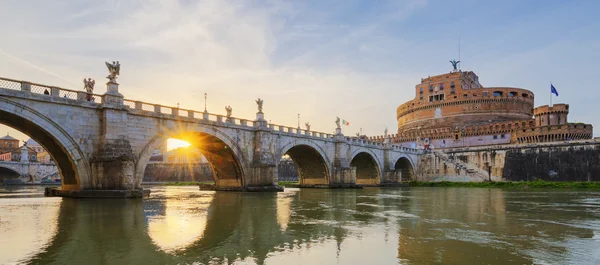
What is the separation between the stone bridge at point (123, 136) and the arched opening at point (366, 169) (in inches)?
622

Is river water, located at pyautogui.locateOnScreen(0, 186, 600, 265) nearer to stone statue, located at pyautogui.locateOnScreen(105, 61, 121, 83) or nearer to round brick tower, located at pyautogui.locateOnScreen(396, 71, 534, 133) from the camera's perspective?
stone statue, located at pyautogui.locateOnScreen(105, 61, 121, 83)

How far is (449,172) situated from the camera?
64.4 meters

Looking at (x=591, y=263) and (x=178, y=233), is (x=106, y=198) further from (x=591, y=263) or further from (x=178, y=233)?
(x=591, y=263)

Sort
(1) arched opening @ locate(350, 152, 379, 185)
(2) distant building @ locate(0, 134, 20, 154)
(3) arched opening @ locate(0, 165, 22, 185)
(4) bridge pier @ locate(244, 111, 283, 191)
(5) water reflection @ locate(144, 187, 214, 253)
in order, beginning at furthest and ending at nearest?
(2) distant building @ locate(0, 134, 20, 154) < (3) arched opening @ locate(0, 165, 22, 185) < (1) arched opening @ locate(350, 152, 379, 185) < (4) bridge pier @ locate(244, 111, 283, 191) < (5) water reflection @ locate(144, 187, 214, 253)

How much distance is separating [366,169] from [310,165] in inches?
566

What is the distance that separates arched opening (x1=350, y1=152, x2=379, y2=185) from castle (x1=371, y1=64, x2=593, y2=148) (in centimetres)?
1874

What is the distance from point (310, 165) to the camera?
164 feet

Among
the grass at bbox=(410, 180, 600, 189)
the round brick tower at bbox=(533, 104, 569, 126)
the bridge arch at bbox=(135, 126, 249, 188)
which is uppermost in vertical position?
→ the round brick tower at bbox=(533, 104, 569, 126)

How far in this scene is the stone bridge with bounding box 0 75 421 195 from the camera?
22797mm

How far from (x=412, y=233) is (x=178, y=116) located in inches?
890

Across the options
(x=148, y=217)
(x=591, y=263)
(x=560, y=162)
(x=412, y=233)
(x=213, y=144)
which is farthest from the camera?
(x=560, y=162)

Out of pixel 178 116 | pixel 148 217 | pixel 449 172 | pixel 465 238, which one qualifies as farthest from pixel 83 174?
pixel 449 172

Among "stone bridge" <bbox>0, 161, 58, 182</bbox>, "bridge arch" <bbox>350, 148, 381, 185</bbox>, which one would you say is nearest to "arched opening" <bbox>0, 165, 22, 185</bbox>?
"stone bridge" <bbox>0, 161, 58, 182</bbox>

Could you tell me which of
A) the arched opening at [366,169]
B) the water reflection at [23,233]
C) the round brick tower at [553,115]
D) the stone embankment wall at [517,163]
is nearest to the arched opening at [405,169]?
the stone embankment wall at [517,163]
